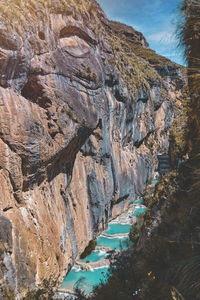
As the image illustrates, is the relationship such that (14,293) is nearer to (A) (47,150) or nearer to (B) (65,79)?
(A) (47,150)

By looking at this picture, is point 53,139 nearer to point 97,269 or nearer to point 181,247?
point 97,269

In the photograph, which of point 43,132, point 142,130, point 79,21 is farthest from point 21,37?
point 142,130

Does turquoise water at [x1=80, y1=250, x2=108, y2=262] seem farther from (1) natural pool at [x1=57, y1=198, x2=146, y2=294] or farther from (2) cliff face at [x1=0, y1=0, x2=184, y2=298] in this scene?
(2) cliff face at [x1=0, y1=0, x2=184, y2=298]

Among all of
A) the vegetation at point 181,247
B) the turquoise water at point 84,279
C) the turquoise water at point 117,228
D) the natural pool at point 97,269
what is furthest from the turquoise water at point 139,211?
the vegetation at point 181,247

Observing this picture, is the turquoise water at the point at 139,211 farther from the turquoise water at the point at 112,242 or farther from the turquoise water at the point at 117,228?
the turquoise water at the point at 112,242

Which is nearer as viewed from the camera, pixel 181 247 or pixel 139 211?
pixel 181 247

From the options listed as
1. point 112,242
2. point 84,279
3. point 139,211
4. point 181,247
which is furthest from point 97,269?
point 181,247

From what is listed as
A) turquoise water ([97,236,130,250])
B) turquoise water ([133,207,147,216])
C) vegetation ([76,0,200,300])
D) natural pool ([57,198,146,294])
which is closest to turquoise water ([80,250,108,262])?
natural pool ([57,198,146,294])
